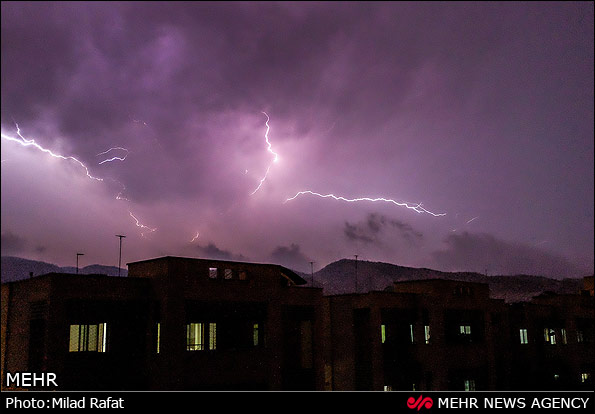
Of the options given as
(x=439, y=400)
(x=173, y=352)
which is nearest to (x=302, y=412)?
(x=439, y=400)

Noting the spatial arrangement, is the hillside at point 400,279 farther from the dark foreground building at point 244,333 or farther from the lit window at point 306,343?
the lit window at point 306,343

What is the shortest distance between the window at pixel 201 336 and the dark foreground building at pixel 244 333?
42 millimetres

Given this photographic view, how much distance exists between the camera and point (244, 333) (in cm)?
2472

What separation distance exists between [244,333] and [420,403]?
11.3m

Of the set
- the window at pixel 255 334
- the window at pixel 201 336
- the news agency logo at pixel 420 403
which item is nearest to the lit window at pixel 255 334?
the window at pixel 255 334

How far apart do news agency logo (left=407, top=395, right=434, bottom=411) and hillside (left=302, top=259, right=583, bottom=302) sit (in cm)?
12044

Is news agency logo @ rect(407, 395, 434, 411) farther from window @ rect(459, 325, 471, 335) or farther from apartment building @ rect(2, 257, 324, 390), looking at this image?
window @ rect(459, 325, 471, 335)

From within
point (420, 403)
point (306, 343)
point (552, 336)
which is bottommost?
point (420, 403)

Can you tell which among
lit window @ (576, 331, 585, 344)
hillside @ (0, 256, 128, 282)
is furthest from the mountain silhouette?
lit window @ (576, 331, 585, 344)

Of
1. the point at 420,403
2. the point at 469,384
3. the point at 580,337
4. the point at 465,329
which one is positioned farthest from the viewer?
the point at 580,337

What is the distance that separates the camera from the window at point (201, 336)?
909 inches

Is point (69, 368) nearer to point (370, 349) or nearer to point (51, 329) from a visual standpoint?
point (51, 329)

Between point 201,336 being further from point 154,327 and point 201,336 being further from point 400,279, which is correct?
point 400,279

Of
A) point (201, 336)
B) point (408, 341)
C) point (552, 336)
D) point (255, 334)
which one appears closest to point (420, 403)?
point (201, 336)
